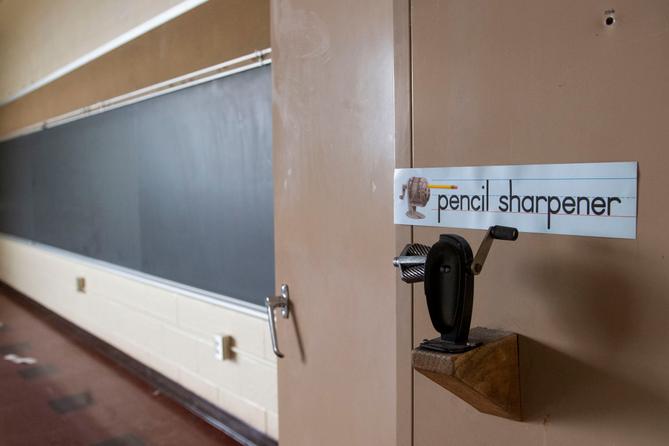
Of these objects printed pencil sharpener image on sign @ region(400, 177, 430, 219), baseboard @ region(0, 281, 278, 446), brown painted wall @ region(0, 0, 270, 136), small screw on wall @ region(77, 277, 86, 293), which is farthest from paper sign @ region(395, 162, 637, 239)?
small screw on wall @ region(77, 277, 86, 293)

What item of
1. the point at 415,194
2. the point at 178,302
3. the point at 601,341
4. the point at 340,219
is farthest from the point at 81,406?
the point at 601,341

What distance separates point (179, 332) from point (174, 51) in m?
1.62

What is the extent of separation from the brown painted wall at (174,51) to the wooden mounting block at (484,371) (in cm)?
189

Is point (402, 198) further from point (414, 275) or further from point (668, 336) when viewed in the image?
point (668, 336)

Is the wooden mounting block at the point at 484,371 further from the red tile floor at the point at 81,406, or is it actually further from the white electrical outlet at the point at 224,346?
the red tile floor at the point at 81,406

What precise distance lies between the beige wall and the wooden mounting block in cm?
181

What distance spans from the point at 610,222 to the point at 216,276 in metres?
2.32

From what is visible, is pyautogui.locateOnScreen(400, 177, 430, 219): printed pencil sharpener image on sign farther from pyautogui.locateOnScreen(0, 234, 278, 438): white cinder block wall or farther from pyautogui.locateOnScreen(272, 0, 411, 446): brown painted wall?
pyautogui.locateOnScreen(0, 234, 278, 438): white cinder block wall

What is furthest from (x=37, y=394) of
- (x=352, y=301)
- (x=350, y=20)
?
(x=350, y=20)

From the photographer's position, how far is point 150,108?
3.16 meters

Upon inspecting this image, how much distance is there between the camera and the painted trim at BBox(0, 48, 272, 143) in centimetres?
236

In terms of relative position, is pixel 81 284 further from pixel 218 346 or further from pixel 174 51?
pixel 174 51

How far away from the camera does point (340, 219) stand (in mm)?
1132

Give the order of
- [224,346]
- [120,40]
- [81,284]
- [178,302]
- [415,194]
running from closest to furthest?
[415,194] < [224,346] < [178,302] < [120,40] < [81,284]
